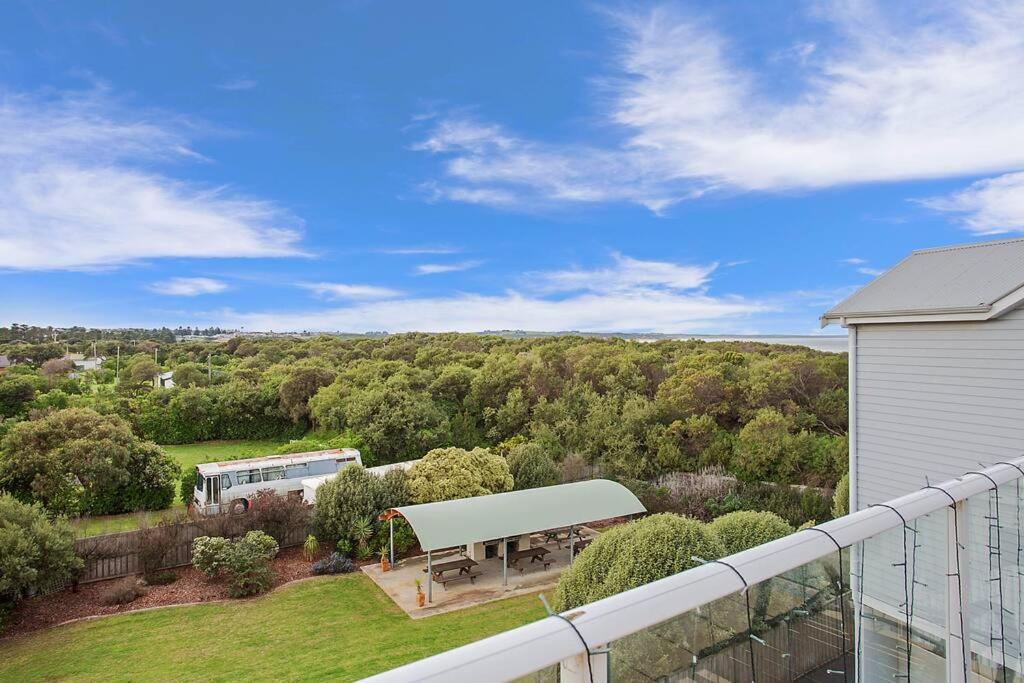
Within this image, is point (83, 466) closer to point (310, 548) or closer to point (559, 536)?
point (310, 548)

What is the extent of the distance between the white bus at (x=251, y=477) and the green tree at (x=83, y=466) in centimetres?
126

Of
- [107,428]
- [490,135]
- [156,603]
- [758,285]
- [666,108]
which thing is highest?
[490,135]

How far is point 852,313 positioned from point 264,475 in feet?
45.9

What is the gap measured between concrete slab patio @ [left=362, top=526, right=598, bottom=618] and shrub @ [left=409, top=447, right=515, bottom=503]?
1.31 metres

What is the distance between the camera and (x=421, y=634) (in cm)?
913

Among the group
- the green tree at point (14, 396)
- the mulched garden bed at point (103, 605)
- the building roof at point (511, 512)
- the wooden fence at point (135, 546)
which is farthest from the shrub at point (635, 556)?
the green tree at point (14, 396)

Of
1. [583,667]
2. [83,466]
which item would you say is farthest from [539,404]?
[583,667]

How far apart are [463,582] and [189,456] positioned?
14247mm

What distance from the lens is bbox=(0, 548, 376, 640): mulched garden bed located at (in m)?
9.57

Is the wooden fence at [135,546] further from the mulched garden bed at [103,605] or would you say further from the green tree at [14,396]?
the green tree at [14,396]

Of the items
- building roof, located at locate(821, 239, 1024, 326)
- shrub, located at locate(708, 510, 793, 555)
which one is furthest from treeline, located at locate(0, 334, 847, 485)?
building roof, located at locate(821, 239, 1024, 326)

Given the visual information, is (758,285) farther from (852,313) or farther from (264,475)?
(264,475)

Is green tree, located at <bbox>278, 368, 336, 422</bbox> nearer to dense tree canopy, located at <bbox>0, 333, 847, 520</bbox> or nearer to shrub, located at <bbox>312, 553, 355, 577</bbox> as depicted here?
dense tree canopy, located at <bbox>0, 333, 847, 520</bbox>

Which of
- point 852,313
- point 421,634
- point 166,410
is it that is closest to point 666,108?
point 852,313
